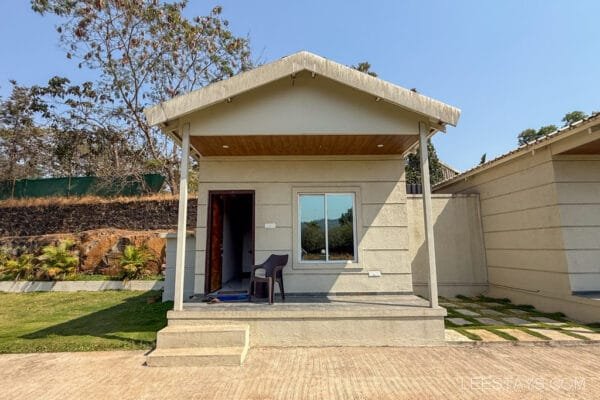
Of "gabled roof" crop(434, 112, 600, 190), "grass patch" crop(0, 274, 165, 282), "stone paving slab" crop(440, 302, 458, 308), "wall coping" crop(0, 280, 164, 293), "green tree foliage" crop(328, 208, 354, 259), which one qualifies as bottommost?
"stone paving slab" crop(440, 302, 458, 308)

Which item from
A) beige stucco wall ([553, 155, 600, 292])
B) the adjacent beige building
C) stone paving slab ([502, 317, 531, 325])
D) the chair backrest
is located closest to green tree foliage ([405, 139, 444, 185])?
the adjacent beige building

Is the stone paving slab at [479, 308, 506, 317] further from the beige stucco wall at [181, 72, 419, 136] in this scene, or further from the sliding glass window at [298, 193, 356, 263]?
the beige stucco wall at [181, 72, 419, 136]

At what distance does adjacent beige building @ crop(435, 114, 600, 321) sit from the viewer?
5.81m

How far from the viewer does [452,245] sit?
8.02 metres

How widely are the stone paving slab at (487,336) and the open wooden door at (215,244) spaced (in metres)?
4.99

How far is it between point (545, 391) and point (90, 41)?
1774 centimetres

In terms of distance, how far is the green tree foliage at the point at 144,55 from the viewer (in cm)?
1278

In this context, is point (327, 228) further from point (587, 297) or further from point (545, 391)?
point (587, 297)

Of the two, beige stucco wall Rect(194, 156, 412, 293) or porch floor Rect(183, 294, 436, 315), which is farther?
beige stucco wall Rect(194, 156, 412, 293)

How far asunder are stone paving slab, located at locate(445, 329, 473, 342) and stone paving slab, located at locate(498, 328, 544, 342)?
2.58 feet

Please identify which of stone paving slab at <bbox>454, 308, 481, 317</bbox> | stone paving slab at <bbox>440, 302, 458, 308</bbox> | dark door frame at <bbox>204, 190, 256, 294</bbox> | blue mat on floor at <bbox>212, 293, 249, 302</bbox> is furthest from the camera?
stone paving slab at <bbox>440, 302, 458, 308</bbox>

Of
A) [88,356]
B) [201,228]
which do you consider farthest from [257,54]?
[88,356]

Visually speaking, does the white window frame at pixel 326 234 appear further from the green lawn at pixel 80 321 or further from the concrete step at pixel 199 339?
the green lawn at pixel 80 321

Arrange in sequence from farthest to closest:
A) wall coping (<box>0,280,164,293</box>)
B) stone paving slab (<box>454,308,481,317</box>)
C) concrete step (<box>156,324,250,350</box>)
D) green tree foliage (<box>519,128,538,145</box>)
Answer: green tree foliage (<box>519,128,538,145</box>)
wall coping (<box>0,280,164,293</box>)
stone paving slab (<box>454,308,481,317</box>)
concrete step (<box>156,324,250,350</box>)
